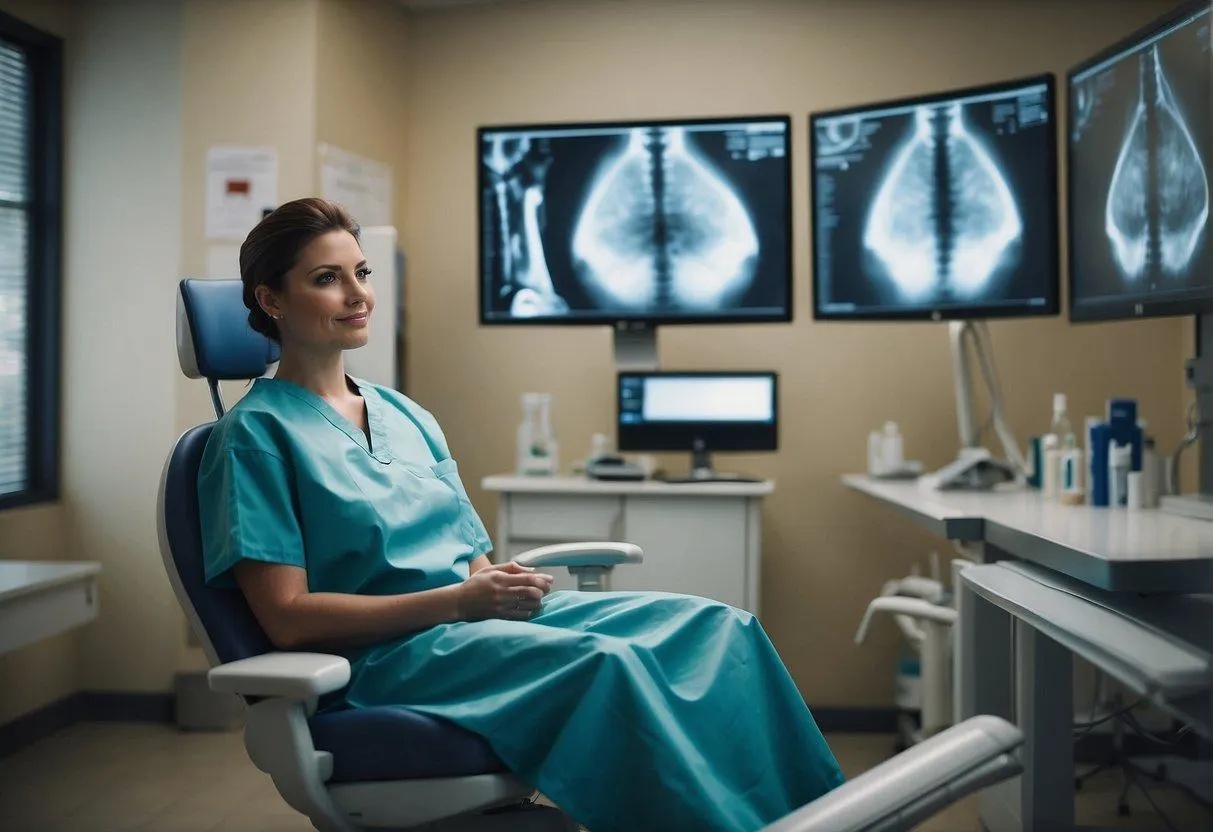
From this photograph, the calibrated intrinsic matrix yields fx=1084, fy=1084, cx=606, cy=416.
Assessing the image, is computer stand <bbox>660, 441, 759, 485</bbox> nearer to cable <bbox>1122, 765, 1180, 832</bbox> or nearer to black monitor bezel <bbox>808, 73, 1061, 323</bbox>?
black monitor bezel <bbox>808, 73, 1061, 323</bbox>

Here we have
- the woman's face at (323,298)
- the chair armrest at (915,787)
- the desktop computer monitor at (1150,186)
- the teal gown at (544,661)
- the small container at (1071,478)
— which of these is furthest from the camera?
the small container at (1071,478)

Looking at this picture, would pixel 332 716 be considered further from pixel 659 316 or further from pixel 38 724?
pixel 38 724

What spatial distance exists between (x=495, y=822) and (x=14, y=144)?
2.45 m

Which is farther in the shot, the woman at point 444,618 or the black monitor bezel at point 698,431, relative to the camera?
the black monitor bezel at point 698,431

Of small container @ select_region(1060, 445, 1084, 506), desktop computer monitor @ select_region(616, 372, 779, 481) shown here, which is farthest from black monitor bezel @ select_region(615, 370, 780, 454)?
small container @ select_region(1060, 445, 1084, 506)

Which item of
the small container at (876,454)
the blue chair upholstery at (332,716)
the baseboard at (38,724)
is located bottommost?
the baseboard at (38,724)

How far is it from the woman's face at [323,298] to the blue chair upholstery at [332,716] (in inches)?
6.2

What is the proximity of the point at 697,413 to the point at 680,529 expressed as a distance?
34 centimetres

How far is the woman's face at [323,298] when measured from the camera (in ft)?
5.16

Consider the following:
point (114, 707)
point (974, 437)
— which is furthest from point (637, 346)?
point (114, 707)

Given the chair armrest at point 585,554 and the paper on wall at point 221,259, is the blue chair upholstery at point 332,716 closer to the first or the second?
the chair armrest at point 585,554

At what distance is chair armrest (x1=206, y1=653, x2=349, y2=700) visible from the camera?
125 centimetres

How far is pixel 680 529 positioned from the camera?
108 inches

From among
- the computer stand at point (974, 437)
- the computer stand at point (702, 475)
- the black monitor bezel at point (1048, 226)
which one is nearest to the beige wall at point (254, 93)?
the computer stand at point (702, 475)
